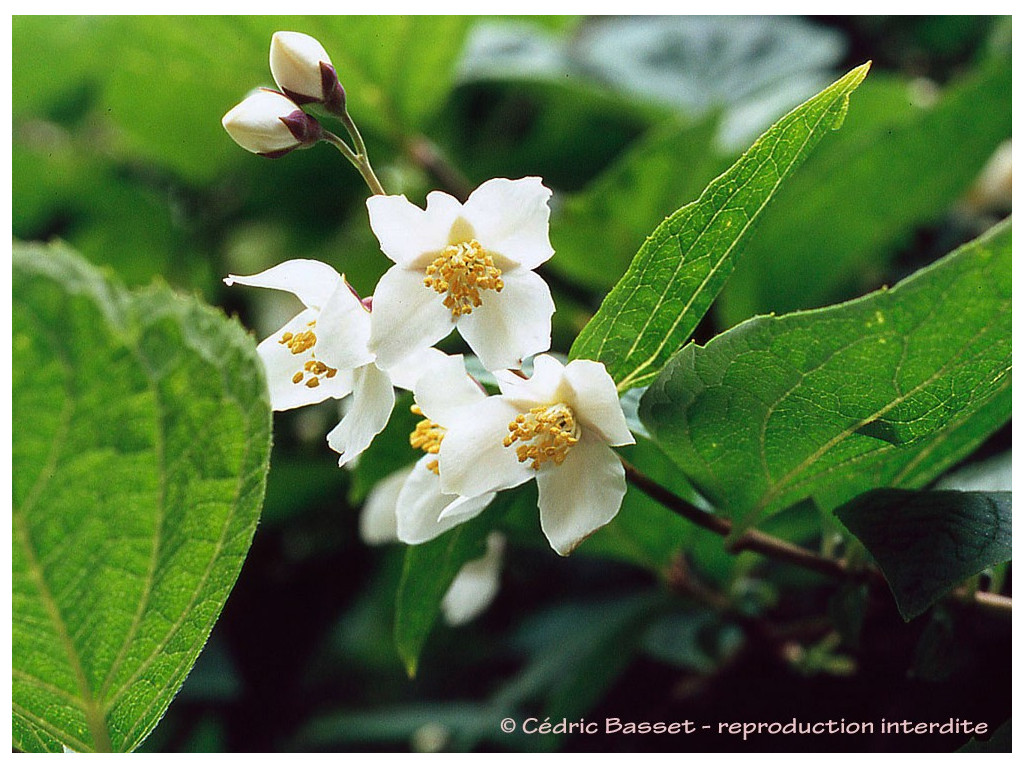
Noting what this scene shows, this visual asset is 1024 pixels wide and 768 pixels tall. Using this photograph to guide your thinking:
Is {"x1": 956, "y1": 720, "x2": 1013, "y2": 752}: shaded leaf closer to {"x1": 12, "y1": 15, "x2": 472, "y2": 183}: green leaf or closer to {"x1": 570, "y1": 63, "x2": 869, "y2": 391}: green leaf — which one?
{"x1": 570, "y1": 63, "x2": 869, "y2": 391}: green leaf

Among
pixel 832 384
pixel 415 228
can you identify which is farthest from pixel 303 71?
pixel 832 384

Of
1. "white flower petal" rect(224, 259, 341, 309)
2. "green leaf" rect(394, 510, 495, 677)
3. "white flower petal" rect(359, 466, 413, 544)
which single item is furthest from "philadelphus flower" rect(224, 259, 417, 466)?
"white flower petal" rect(359, 466, 413, 544)

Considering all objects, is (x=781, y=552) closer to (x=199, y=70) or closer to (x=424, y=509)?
(x=424, y=509)

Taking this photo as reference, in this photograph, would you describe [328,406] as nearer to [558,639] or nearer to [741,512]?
[558,639]

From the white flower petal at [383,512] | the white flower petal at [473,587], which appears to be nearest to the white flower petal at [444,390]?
the white flower petal at [383,512]
